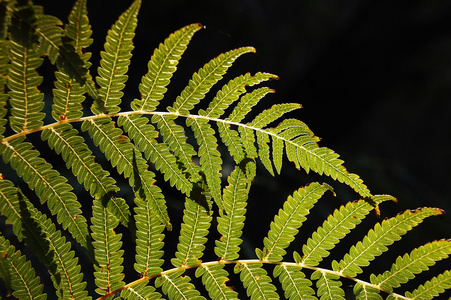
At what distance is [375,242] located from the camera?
3.09 ft

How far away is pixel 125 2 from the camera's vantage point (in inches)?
156

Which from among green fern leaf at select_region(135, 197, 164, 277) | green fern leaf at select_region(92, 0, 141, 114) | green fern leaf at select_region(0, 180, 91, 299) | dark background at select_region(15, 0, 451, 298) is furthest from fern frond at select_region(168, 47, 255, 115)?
dark background at select_region(15, 0, 451, 298)

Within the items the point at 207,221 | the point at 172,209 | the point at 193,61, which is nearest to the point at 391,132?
the point at 193,61

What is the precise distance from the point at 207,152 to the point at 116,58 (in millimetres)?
314

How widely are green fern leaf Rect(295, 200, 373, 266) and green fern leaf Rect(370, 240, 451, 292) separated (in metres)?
0.12

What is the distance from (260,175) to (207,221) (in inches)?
124

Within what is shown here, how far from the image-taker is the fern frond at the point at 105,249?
0.87 meters

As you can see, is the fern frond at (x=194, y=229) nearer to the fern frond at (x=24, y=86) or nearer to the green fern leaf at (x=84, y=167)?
the green fern leaf at (x=84, y=167)

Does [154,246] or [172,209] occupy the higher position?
[154,246]

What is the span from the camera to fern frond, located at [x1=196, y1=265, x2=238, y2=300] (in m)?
0.91

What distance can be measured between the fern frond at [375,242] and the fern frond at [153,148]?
1.40 feet

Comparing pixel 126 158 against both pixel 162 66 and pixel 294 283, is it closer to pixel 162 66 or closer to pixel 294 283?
pixel 162 66

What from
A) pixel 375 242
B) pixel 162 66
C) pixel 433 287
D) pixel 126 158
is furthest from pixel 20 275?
pixel 433 287

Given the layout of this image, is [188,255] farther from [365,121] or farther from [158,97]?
[365,121]
